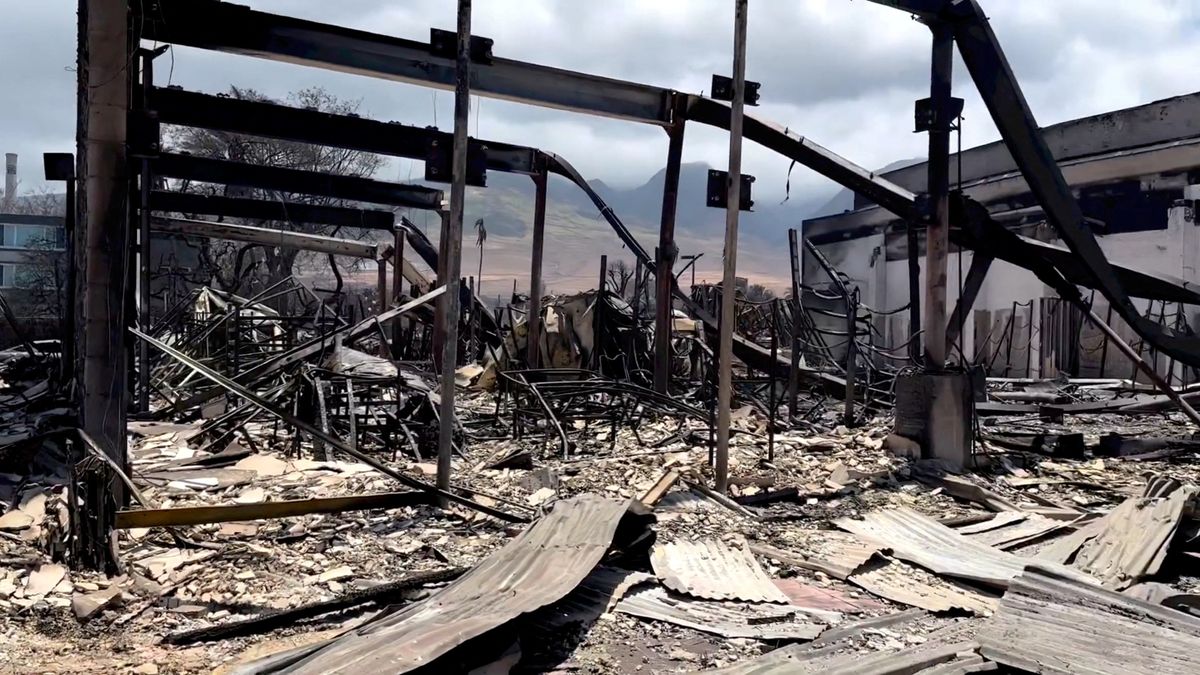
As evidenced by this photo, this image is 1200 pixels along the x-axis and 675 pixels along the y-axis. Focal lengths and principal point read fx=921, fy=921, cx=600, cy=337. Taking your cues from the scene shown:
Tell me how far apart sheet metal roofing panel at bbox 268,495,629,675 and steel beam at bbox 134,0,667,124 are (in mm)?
4638

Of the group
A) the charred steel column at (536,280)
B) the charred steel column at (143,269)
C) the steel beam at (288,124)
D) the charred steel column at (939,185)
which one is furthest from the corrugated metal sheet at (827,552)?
the charred steel column at (536,280)

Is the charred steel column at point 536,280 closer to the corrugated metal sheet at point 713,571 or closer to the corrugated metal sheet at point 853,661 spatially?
the corrugated metal sheet at point 713,571

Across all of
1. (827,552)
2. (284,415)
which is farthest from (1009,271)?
(284,415)

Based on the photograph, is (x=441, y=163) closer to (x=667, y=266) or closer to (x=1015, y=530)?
(x=667, y=266)

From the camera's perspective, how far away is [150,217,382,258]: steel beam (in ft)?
55.0

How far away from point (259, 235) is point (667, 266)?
963 cm

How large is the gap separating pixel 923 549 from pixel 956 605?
1.12m

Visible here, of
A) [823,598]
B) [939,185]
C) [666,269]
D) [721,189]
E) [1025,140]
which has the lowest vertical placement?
[823,598]

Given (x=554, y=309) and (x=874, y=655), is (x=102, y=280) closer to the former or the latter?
(x=874, y=655)

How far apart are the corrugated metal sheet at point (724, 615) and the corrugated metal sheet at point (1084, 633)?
87 centimetres

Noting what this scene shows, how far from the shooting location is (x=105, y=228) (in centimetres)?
577

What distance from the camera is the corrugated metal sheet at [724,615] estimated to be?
4.39 metres

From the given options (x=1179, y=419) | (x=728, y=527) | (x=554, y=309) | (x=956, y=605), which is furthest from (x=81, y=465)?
(x=1179, y=419)

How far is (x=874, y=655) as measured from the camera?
398cm
